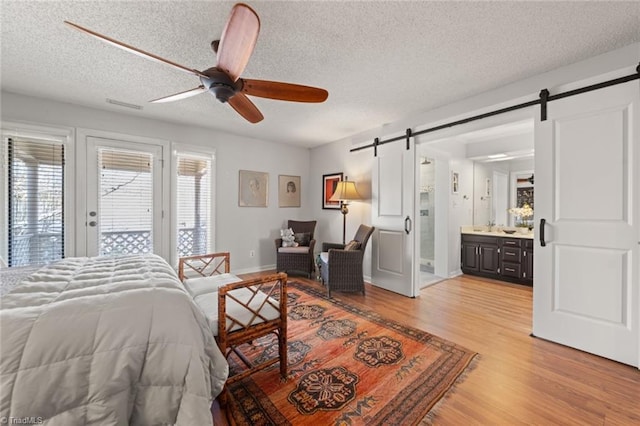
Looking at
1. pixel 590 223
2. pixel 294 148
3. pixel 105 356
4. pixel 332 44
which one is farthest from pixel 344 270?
pixel 294 148

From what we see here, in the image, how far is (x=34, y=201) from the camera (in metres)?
3.08

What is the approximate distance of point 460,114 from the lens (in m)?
3.01

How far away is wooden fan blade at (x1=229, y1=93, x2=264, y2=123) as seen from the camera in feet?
6.47

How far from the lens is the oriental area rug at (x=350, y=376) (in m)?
1.49

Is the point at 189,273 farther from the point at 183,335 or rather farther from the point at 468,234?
the point at 468,234

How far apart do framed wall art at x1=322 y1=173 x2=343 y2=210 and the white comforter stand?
3.77 meters

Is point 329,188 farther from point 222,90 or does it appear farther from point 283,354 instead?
point 283,354

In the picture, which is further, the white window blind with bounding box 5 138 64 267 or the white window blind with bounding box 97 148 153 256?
the white window blind with bounding box 97 148 153 256

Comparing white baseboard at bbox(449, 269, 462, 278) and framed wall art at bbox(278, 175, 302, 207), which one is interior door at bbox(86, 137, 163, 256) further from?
white baseboard at bbox(449, 269, 462, 278)

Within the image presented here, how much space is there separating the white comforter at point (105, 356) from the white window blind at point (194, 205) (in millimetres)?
2788

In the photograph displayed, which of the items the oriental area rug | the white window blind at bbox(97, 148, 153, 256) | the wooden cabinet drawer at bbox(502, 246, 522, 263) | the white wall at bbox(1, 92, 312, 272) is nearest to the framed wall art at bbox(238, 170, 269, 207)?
the white wall at bbox(1, 92, 312, 272)

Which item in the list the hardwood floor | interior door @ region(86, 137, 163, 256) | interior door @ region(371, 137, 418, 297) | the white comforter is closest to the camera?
the white comforter

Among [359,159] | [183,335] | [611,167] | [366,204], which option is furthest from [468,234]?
[183,335]

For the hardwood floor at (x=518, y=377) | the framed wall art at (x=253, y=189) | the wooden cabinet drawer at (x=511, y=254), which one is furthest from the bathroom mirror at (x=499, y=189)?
the framed wall art at (x=253, y=189)
